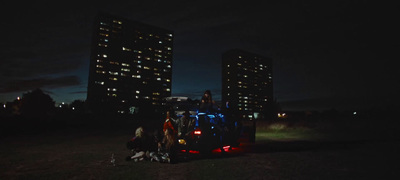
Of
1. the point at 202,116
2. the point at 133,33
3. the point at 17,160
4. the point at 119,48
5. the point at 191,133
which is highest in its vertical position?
the point at 133,33

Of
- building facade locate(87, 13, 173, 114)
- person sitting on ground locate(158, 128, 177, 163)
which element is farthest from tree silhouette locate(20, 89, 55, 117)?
building facade locate(87, 13, 173, 114)

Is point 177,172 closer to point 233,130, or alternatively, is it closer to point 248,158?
point 248,158

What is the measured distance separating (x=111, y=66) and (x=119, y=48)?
12.7m

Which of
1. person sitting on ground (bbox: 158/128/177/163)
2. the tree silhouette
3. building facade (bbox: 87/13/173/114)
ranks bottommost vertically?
person sitting on ground (bbox: 158/128/177/163)

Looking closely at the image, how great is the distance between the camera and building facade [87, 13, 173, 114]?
125000 mm

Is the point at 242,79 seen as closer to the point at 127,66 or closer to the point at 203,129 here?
the point at 127,66

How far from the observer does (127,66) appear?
140125 mm

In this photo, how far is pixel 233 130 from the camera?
33.9 feet

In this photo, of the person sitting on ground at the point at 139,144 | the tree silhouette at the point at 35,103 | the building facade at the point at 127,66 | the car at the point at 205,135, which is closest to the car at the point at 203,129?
the car at the point at 205,135

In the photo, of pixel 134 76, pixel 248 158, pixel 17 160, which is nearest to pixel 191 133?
pixel 248 158

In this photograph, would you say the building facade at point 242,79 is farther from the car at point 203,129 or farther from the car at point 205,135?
the car at point 205,135

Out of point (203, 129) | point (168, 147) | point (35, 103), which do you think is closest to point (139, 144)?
point (168, 147)

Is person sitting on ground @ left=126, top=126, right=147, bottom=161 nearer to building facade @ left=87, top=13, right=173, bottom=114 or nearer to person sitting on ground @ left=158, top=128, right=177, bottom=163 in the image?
person sitting on ground @ left=158, top=128, right=177, bottom=163

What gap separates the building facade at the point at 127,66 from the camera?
125 m
